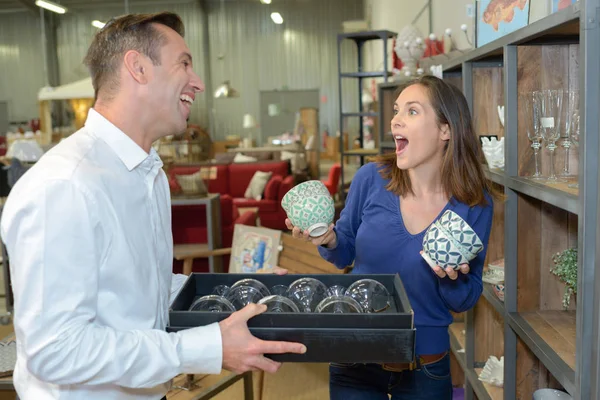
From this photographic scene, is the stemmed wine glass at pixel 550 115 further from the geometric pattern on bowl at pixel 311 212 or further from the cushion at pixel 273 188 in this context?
the cushion at pixel 273 188

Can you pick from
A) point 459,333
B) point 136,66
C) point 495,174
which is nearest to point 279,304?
point 136,66

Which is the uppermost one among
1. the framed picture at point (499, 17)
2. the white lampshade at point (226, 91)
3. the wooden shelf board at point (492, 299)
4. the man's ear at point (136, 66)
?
the white lampshade at point (226, 91)

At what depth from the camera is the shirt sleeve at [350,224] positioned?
84.0 inches

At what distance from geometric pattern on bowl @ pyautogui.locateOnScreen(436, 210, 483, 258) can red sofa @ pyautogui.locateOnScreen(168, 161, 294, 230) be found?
8.08 meters

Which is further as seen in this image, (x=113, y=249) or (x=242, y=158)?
(x=242, y=158)

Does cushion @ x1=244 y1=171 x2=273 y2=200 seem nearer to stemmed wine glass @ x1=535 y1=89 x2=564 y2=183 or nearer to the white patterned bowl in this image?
the white patterned bowl

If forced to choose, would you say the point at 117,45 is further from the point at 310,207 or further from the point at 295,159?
the point at 295,159

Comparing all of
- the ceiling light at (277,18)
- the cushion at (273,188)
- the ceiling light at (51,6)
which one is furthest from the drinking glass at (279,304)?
the ceiling light at (51,6)

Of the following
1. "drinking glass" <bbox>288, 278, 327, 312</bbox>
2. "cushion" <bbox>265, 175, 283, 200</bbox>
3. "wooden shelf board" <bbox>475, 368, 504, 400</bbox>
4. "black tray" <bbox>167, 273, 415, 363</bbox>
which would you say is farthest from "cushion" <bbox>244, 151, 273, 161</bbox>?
"black tray" <bbox>167, 273, 415, 363</bbox>

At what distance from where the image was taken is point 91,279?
1242 millimetres

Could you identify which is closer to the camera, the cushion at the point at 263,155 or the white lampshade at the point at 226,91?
the cushion at the point at 263,155

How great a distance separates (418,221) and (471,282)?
0.80 feet

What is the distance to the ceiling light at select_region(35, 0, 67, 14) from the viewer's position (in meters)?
13.9

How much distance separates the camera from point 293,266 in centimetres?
375
